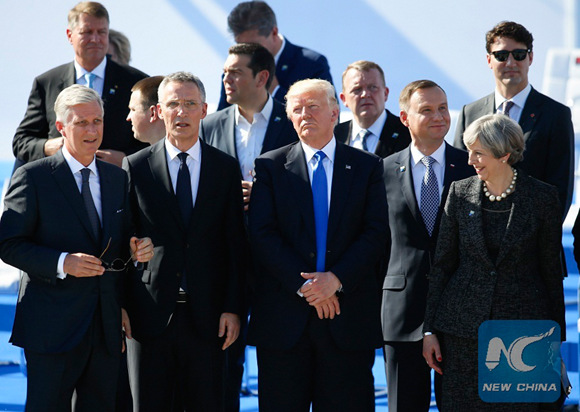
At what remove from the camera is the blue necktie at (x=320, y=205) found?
131 inches

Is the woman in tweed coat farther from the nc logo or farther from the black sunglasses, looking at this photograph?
the black sunglasses

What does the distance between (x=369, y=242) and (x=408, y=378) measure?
28.6 inches

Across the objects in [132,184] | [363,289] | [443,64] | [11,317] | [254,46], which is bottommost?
[11,317]

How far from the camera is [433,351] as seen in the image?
3301 millimetres

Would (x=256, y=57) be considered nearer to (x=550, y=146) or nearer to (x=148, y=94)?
(x=148, y=94)

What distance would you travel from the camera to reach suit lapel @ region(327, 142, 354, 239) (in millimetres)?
3334

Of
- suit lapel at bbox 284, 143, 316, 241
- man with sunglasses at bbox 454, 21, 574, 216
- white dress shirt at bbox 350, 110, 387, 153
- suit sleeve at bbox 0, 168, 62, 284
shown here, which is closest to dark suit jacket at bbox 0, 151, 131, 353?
suit sleeve at bbox 0, 168, 62, 284

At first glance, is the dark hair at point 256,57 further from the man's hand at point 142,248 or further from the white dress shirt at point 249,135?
the man's hand at point 142,248

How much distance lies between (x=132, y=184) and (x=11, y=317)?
10.8 feet

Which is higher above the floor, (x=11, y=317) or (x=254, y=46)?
(x=254, y=46)

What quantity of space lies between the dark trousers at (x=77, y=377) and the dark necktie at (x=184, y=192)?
53 cm

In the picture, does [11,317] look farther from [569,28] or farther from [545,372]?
[569,28]

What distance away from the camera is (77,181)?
3.25 meters

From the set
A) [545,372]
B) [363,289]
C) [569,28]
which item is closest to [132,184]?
[363,289]
